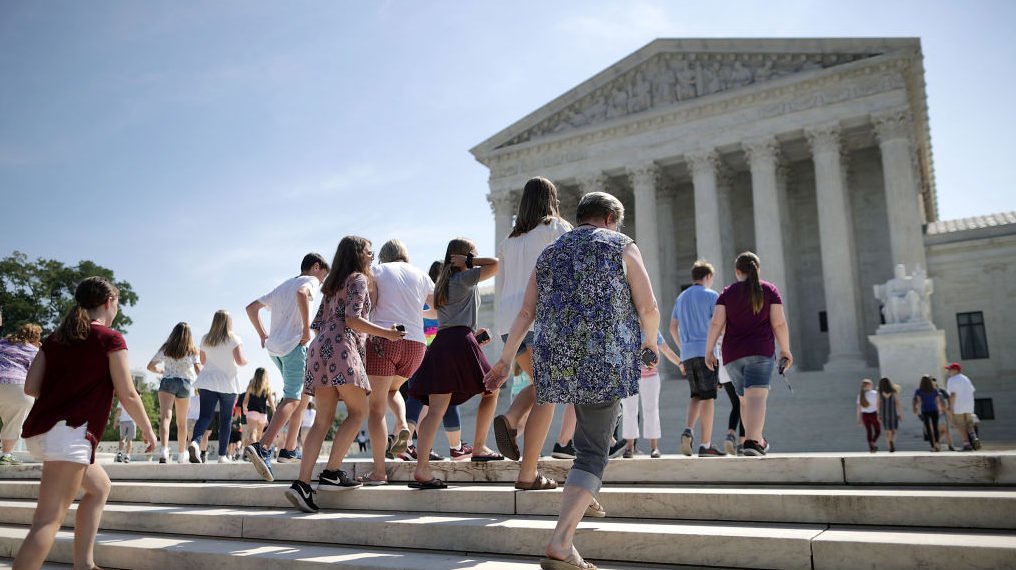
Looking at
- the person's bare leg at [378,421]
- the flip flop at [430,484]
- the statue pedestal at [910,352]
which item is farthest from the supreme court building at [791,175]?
the flip flop at [430,484]

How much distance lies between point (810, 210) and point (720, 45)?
9295mm

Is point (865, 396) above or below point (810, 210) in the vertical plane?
below

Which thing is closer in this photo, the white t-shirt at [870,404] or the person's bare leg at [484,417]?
the person's bare leg at [484,417]

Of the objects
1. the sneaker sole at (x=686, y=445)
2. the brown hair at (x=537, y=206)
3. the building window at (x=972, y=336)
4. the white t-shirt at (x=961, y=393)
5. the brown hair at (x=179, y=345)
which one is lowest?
the sneaker sole at (x=686, y=445)

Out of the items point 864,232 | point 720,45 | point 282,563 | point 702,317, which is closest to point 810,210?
point 864,232

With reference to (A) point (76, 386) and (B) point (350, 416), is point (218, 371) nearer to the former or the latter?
(B) point (350, 416)

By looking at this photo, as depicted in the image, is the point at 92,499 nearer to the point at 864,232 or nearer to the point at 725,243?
the point at 725,243

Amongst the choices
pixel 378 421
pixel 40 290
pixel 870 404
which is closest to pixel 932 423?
pixel 870 404

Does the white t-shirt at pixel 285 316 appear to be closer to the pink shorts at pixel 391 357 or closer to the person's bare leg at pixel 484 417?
the pink shorts at pixel 391 357

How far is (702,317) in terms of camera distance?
30.3 feet

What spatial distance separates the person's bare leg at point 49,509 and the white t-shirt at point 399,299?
2842 mm

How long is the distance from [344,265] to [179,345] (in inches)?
222

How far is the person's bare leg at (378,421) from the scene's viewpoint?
21.4 ft

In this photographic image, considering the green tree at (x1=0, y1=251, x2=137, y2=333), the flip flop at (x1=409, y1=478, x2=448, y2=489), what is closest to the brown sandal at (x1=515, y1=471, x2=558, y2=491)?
the flip flop at (x1=409, y1=478, x2=448, y2=489)
